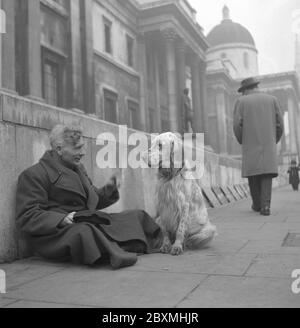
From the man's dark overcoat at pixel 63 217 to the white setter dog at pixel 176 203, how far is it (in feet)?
0.61

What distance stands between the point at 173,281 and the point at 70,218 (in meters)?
1.19

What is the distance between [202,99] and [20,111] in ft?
102

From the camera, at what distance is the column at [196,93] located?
3331 centimetres

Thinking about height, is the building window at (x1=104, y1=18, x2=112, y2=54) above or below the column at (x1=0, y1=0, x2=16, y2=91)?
above

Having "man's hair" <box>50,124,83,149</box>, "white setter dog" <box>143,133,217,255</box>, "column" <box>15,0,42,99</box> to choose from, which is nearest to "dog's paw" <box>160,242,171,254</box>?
"white setter dog" <box>143,133,217,255</box>

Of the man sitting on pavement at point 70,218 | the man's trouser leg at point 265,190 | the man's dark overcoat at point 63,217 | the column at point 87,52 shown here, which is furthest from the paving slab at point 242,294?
the column at point 87,52

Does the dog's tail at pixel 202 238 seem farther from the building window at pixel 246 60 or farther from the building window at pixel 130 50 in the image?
the building window at pixel 246 60

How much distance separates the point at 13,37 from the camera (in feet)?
48.6

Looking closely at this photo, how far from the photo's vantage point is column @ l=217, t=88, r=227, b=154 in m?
45.7

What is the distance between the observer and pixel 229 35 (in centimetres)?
6372

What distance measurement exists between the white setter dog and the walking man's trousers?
10.5ft

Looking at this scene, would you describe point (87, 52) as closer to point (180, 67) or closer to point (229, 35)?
point (180, 67)

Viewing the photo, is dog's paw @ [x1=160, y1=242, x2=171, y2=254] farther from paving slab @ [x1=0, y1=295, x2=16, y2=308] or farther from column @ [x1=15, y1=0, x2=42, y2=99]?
column @ [x1=15, y1=0, x2=42, y2=99]
